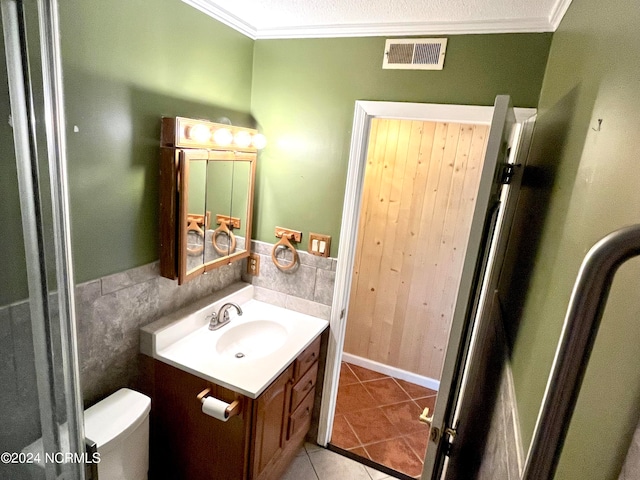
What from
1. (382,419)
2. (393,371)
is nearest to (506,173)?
(382,419)

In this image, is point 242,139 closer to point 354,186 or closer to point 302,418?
point 354,186

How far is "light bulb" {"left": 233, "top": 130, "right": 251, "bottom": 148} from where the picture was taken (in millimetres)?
1984

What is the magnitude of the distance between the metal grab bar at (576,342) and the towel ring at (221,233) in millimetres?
1806

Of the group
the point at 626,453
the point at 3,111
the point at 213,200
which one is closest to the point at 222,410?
the point at 213,200

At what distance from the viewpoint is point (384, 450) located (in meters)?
2.43

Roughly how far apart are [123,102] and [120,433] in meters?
1.28

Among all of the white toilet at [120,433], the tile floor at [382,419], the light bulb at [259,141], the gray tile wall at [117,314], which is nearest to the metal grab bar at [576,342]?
the gray tile wall at [117,314]

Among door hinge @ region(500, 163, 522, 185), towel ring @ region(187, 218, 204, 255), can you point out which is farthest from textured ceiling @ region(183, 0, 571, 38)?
towel ring @ region(187, 218, 204, 255)

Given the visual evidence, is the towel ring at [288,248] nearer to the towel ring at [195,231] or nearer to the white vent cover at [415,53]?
the towel ring at [195,231]

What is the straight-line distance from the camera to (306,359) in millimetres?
2062

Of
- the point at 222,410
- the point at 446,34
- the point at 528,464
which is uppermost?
the point at 446,34

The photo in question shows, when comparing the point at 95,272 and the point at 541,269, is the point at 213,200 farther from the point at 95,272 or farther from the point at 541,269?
the point at 541,269

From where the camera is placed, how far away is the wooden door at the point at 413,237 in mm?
2717

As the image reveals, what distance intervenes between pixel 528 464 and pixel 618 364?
0.68 feet
